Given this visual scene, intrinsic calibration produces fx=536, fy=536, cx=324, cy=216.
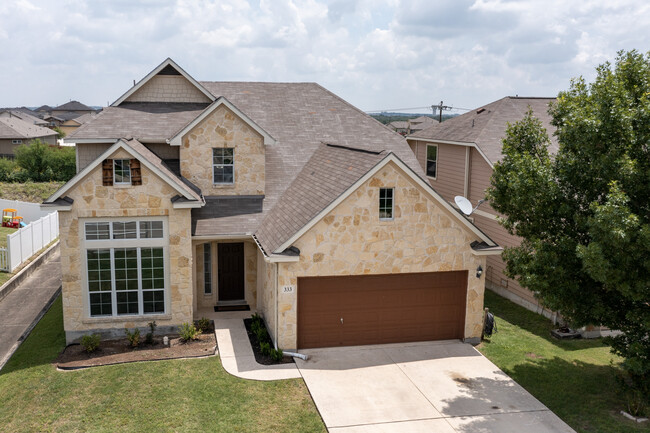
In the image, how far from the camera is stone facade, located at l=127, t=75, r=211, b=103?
20.4 m

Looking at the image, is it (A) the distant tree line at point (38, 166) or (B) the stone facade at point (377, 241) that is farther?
(A) the distant tree line at point (38, 166)

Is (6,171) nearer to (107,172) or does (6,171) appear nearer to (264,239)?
(107,172)

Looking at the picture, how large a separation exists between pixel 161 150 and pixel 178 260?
15.7ft

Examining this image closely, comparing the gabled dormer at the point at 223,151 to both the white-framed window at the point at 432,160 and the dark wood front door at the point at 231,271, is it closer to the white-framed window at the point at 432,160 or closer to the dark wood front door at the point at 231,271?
the dark wood front door at the point at 231,271

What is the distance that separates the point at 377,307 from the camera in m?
16.0

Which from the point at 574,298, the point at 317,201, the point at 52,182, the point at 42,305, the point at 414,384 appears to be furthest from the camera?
the point at 52,182

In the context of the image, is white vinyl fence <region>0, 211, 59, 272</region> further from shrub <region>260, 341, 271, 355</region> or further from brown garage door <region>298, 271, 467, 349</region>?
brown garage door <region>298, 271, 467, 349</region>

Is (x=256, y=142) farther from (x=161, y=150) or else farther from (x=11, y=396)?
(x=11, y=396)

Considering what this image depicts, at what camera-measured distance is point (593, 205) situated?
10.5 m

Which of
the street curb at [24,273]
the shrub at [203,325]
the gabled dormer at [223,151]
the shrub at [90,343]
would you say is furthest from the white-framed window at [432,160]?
the street curb at [24,273]

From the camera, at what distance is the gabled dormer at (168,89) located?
20.1 meters

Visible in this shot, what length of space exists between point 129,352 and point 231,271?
498cm

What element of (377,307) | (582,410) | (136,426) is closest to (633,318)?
(582,410)

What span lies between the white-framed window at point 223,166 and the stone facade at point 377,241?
15.8ft
